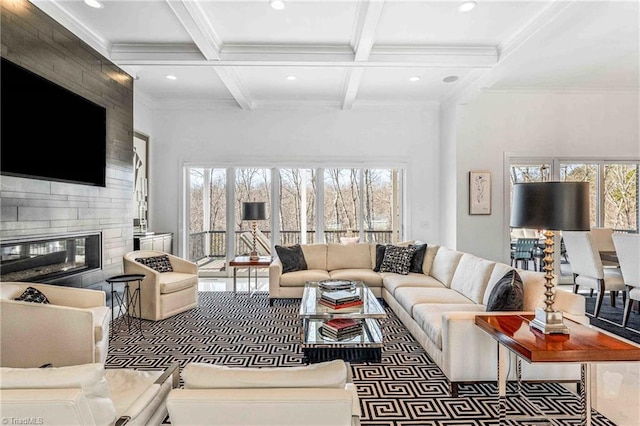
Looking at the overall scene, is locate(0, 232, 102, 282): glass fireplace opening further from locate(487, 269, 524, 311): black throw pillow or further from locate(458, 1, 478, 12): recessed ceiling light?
locate(458, 1, 478, 12): recessed ceiling light

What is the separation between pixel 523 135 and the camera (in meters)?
5.66

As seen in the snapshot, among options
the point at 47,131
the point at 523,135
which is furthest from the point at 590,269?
the point at 47,131

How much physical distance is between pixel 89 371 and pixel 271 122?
18.2ft

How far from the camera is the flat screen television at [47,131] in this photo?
9.15ft

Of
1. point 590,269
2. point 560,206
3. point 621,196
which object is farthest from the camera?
point 621,196

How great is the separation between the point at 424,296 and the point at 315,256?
202 centimetres

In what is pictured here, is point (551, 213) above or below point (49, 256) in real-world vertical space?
above

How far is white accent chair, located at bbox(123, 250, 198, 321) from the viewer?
410 cm

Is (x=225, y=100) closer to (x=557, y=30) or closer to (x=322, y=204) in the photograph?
(x=322, y=204)

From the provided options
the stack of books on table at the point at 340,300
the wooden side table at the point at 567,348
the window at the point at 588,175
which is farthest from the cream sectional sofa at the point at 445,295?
the window at the point at 588,175

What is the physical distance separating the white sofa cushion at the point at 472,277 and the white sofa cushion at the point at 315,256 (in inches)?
74.5

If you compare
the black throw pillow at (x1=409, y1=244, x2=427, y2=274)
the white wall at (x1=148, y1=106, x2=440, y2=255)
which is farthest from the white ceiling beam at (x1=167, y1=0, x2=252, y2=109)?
the black throw pillow at (x1=409, y1=244, x2=427, y2=274)

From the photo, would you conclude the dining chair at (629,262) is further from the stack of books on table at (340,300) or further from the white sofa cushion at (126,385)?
the white sofa cushion at (126,385)
